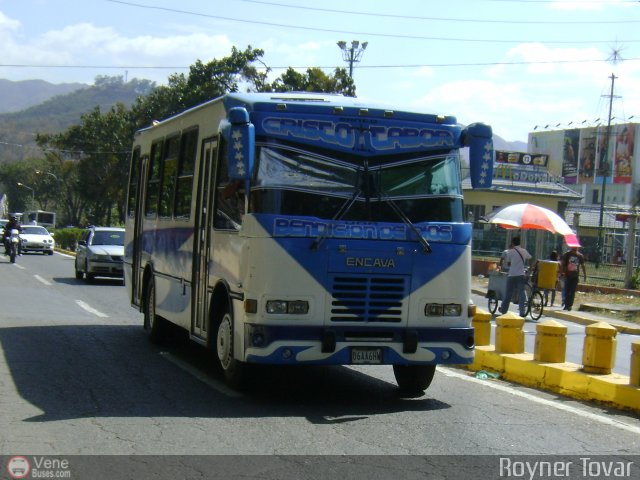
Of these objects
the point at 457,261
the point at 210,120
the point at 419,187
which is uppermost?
the point at 210,120

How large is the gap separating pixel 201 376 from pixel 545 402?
3.86 m

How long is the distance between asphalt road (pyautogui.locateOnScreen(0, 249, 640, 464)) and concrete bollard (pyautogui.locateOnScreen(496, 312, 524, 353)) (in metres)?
0.64

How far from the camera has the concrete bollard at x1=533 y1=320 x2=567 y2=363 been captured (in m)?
10.9

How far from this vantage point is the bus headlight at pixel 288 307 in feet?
28.6

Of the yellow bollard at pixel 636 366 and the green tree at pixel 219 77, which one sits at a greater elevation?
the green tree at pixel 219 77

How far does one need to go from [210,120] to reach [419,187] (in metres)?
2.78

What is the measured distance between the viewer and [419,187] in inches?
365

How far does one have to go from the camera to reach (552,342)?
10.9 m

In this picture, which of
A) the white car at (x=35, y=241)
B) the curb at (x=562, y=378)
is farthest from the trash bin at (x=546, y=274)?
the white car at (x=35, y=241)

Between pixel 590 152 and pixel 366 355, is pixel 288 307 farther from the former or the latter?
pixel 590 152

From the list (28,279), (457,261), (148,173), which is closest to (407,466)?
(457,261)

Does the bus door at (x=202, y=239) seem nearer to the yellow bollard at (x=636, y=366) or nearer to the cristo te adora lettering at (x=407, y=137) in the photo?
the cristo te adora lettering at (x=407, y=137)

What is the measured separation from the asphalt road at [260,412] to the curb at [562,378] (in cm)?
21

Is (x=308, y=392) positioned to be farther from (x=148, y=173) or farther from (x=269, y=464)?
(x=148, y=173)
